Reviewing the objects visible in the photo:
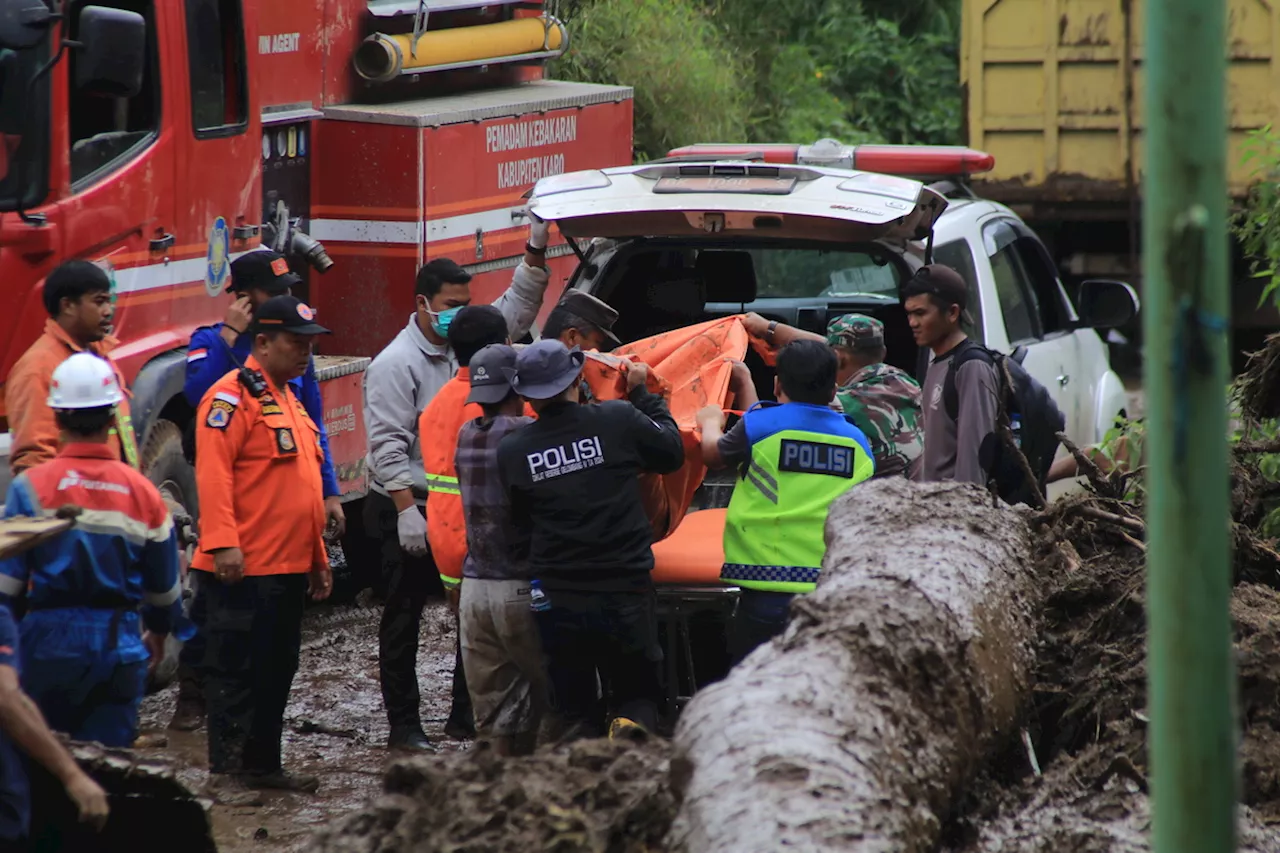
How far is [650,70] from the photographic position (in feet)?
46.2

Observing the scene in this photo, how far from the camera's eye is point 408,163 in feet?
28.3

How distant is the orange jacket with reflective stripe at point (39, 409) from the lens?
5715 mm

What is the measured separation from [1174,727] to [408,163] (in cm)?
707

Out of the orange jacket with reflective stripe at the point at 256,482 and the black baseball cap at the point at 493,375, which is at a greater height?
the black baseball cap at the point at 493,375

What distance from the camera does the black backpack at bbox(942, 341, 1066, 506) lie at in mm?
5888

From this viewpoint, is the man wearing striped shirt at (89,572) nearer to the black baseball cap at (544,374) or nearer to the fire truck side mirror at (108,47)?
the black baseball cap at (544,374)

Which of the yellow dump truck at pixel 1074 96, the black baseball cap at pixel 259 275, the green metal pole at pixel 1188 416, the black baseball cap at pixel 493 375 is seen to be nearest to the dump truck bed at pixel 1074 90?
the yellow dump truck at pixel 1074 96

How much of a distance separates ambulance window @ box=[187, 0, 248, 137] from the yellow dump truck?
21.2ft

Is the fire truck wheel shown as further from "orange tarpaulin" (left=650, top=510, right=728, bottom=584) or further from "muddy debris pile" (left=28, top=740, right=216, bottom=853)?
"muddy debris pile" (left=28, top=740, right=216, bottom=853)

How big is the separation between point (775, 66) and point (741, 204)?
36.2ft

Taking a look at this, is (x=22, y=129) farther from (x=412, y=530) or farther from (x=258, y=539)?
(x=412, y=530)

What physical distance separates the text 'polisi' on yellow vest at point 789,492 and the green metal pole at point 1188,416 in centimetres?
345

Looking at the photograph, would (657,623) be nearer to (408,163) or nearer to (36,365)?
(36,365)

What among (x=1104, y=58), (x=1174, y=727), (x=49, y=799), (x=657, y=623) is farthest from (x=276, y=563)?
(x=1104, y=58)
